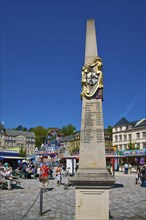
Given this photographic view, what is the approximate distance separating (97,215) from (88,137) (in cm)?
213

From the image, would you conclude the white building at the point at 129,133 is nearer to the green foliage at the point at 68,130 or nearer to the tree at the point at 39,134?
the green foliage at the point at 68,130

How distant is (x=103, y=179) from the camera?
25.1 ft

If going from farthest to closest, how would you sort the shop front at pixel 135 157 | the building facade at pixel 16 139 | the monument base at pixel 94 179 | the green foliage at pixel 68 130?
1. the green foliage at pixel 68 130
2. the building facade at pixel 16 139
3. the shop front at pixel 135 157
4. the monument base at pixel 94 179

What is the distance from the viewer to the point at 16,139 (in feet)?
428

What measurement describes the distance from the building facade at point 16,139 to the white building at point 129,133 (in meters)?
54.3

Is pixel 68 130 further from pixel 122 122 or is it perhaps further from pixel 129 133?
pixel 129 133

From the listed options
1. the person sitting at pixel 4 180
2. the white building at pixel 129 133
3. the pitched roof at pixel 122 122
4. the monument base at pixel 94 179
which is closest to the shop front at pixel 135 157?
the white building at pixel 129 133

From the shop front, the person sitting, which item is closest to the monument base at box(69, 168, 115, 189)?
the person sitting

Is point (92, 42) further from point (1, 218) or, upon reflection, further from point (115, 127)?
point (115, 127)

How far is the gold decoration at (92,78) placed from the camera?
28.4ft

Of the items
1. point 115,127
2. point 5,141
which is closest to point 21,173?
point 115,127

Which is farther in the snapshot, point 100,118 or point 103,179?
point 100,118

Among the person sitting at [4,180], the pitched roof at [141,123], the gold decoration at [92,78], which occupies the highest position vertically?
the pitched roof at [141,123]

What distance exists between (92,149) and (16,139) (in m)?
126
